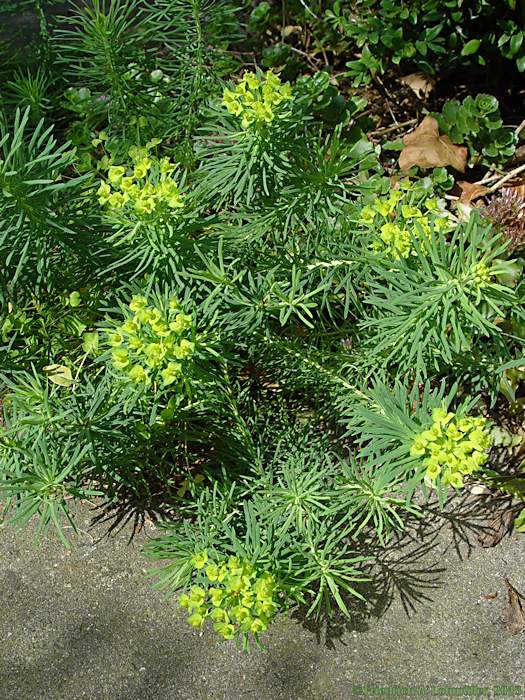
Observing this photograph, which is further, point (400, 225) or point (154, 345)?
point (400, 225)

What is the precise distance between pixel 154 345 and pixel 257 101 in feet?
2.11

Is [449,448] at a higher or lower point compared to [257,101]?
lower

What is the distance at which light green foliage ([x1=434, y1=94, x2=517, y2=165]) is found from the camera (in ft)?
9.53

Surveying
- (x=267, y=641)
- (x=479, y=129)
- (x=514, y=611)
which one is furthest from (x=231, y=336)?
(x=479, y=129)

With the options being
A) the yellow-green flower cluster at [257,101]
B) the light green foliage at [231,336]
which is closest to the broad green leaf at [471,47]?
the light green foliage at [231,336]

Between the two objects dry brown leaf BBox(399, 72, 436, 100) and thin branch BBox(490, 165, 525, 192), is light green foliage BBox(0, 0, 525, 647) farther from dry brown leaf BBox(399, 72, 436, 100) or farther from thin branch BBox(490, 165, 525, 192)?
dry brown leaf BBox(399, 72, 436, 100)

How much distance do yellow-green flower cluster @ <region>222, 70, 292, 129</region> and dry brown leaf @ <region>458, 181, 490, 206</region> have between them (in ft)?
4.54

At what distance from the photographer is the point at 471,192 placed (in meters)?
2.97

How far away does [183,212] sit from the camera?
182cm

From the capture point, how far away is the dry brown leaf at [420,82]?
127 inches

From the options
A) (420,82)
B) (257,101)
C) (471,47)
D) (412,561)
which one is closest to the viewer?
(257,101)

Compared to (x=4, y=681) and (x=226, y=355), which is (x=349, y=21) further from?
(x=4, y=681)

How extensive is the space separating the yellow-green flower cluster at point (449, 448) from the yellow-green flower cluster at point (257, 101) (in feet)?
2.58

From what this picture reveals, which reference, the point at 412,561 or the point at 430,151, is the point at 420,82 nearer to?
the point at 430,151
